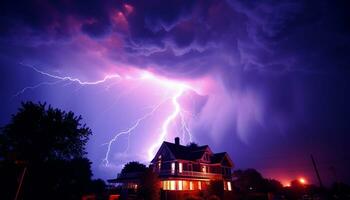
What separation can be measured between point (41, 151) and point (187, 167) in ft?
73.6

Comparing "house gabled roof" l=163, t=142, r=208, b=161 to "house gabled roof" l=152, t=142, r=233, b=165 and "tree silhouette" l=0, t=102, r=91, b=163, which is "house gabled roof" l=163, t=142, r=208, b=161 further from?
"tree silhouette" l=0, t=102, r=91, b=163

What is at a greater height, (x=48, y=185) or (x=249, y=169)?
(x=249, y=169)

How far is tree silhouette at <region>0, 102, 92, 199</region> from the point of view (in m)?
21.9

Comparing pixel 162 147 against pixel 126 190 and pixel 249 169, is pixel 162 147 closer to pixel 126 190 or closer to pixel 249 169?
pixel 126 190

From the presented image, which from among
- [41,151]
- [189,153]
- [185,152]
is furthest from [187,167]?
[41,151]

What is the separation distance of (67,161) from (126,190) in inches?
443

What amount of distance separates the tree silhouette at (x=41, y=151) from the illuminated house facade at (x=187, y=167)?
13604mm

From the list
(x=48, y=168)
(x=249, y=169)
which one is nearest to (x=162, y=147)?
(x=48, y=168)

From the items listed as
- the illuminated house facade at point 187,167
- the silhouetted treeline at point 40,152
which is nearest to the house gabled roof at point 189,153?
the illuminated house facade at point 187,167

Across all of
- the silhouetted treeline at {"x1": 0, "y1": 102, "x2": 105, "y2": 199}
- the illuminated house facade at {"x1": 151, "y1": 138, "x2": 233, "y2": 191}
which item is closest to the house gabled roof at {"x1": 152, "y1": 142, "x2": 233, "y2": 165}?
the illuminated house facade at {"x1": 151, "y1": 138, "x2": 233, "y2": 191}

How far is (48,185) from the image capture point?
77.9ft

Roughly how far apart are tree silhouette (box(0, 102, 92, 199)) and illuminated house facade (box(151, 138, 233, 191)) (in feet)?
44.6

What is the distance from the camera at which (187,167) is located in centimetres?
3716

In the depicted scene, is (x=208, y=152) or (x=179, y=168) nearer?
(x=179, y=168)
